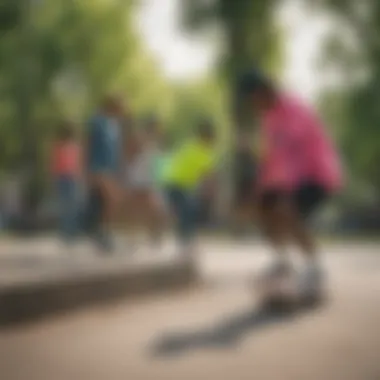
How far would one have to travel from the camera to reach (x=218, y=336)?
3.55 ft

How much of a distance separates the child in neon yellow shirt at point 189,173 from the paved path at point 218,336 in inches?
2.6

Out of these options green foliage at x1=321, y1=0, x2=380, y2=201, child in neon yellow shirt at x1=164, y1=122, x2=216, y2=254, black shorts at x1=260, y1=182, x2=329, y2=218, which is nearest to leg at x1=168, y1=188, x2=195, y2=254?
child in neon yellow shirt at x1=164, y1=122, x2=216, y2=254

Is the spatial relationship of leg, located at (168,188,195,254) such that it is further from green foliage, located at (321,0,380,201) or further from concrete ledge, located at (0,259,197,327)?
green foliage, located at (321,0,380,201)

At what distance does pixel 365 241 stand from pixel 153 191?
0.31 meters

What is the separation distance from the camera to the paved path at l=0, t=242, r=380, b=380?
41.2 inches

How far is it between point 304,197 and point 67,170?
0.33 metres

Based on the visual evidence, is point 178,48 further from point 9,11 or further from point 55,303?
point 55,303

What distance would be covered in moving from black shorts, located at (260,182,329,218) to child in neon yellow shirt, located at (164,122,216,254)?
9cm

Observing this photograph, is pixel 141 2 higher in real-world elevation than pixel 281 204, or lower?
higher

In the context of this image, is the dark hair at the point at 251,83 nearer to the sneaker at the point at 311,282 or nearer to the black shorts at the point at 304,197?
the black shorts at the point at 304,197

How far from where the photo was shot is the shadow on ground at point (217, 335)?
1.06 meters

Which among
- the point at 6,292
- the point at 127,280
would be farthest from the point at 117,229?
the point at 6,292

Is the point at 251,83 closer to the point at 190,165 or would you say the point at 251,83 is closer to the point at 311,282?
the point at 190,165

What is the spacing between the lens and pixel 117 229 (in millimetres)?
1167
